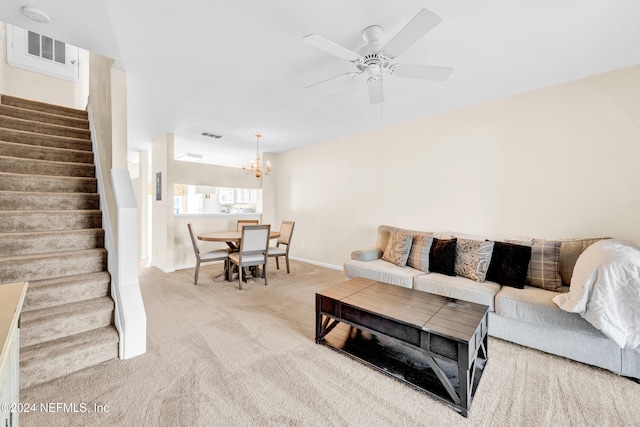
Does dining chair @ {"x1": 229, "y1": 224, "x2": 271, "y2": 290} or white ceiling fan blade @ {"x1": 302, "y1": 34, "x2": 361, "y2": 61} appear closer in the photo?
white ceiling fan blade @ {"x1": 302, "y1": 34, "x2": 361, "y2": 61}

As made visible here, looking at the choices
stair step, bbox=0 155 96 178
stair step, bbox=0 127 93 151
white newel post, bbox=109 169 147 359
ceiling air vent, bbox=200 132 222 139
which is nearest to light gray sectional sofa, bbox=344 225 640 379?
white newel post, bbox=109 169 147 359

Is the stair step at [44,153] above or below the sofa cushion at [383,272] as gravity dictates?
above

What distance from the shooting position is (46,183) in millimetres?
2635

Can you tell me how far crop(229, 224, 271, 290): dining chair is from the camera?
145 inches

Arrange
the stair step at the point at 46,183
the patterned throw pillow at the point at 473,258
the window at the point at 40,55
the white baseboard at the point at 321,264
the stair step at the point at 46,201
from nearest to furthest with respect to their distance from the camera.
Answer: the stair step at the point at 46,201 < the stair step at the point at 46,183 < the patterned throw pillow at the point at 473,258 < the window at the point at 40,55 < the white baseboard at the point at 321,264

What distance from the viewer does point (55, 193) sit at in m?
2.58

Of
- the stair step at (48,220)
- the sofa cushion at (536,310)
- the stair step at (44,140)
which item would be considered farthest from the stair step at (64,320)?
the sofa cushion at (536,310)

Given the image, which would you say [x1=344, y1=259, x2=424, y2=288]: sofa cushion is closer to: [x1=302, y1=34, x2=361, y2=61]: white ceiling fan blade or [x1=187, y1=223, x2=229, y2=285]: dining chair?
[x1=187, y1=223, x2=229, y2=285]: dining chair

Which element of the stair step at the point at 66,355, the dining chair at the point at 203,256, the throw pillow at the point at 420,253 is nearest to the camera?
the stair step at the point at 66,355

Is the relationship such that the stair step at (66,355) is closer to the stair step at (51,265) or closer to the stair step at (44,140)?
the stair step at (51,265)

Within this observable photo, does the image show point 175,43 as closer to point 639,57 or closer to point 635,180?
point 639,57

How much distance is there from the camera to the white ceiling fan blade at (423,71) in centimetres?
194

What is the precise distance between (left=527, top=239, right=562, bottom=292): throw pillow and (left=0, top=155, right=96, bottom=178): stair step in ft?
16.0

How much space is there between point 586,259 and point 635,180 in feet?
3.84
